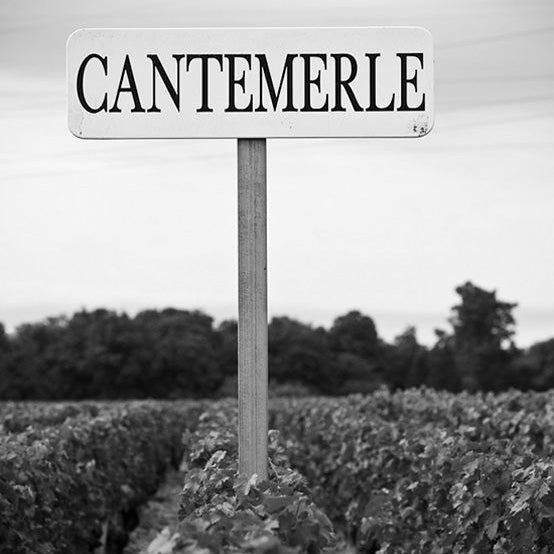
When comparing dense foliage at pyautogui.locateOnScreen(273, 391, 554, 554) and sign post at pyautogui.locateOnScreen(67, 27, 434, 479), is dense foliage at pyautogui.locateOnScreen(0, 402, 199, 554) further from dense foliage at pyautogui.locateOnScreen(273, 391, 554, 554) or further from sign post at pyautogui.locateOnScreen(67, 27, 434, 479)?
sign post at pyautogui.locateOnScreen(67, 27, 434, 479)

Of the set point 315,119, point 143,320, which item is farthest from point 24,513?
point 143,320

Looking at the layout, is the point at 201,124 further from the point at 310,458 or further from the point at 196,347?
the point at 196,347

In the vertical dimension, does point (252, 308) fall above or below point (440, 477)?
above

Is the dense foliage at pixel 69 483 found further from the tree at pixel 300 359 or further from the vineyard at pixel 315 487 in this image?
the tree at pixel 300 359

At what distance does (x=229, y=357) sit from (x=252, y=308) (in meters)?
83.5

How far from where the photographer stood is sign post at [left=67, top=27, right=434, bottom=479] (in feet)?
16.2

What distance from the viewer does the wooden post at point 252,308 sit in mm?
4969

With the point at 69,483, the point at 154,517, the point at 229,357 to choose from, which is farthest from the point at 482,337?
the point at 69,483

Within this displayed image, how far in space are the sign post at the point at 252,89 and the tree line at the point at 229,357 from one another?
7466 centimetres

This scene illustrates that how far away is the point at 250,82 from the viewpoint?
4965mm

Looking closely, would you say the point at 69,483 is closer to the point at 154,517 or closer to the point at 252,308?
the point at 252,308

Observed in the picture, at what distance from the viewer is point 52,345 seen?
86188 mm

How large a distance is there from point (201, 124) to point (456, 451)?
564cm

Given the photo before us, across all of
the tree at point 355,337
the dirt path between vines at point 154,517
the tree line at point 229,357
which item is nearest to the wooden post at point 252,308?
the dirt path between vines at point 154,517
